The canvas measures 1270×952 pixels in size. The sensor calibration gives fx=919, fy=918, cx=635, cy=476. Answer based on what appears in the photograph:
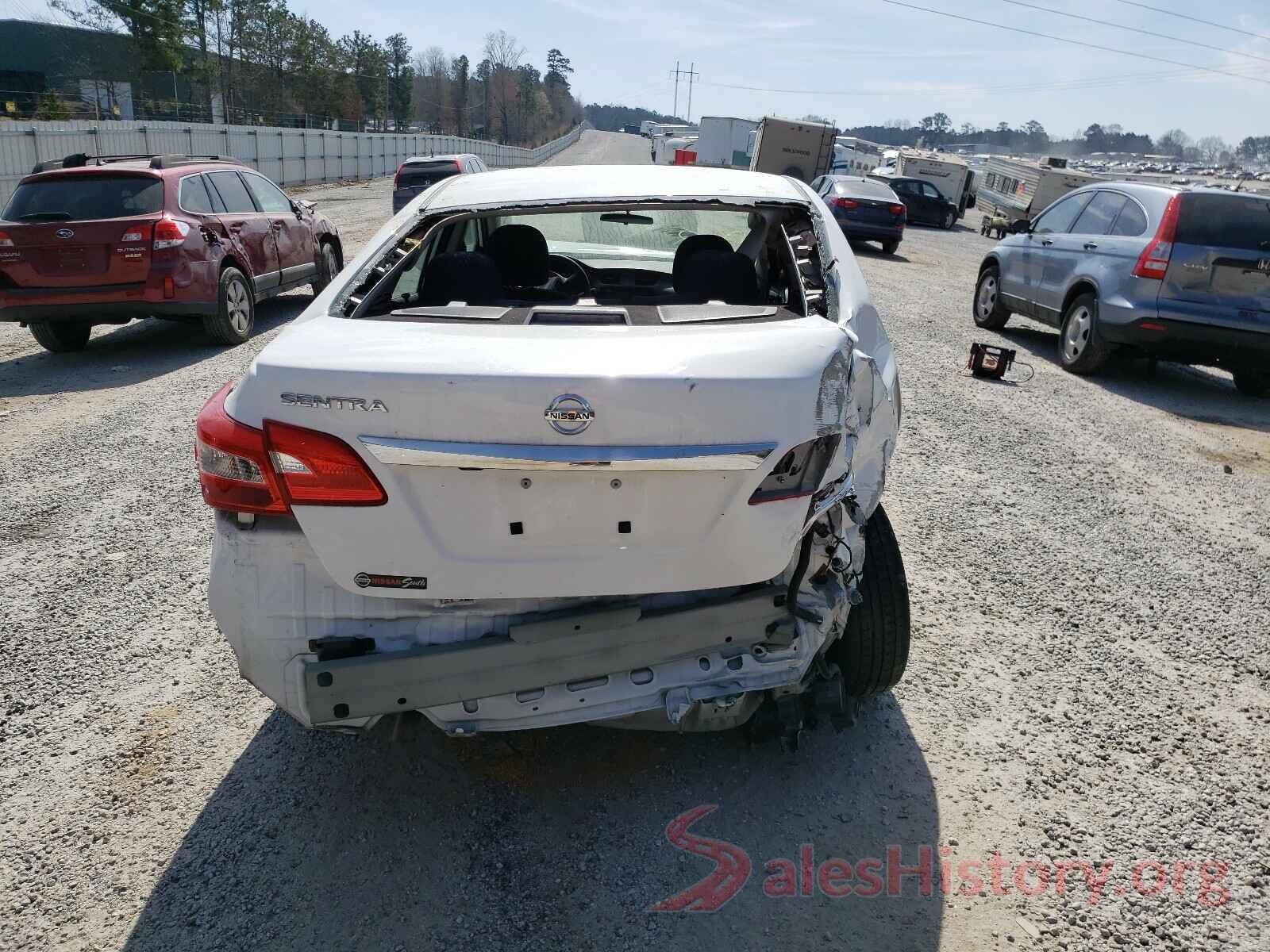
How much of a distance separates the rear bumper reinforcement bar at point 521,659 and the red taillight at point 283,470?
1.40ft

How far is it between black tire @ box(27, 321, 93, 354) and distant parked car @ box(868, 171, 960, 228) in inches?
1073

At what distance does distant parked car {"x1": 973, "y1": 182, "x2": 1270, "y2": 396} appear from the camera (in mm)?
7930

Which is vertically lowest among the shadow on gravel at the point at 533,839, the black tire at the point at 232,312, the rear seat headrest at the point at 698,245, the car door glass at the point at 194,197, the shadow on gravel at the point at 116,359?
the shadow on gravel at the point at 116,359

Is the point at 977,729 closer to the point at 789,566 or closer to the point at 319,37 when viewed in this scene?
the point at 789,566

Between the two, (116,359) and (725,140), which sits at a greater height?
(725,140)

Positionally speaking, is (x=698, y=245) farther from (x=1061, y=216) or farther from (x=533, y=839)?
(x=1061, y=216)

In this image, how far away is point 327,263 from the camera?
11.5 m

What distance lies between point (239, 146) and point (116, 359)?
24481 mm

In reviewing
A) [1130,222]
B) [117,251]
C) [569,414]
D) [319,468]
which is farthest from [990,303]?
[319,468]

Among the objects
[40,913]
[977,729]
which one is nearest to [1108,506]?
[977,729]

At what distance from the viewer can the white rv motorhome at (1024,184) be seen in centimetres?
2855

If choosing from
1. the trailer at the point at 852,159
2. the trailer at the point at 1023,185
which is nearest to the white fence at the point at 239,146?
the trailer at the point at 852,159

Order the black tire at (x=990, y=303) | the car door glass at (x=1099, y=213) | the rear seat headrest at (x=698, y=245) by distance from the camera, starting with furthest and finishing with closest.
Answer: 1. the black tire at (x=990, y=303)
2. the car door glass at (x=1099, y=213)
3. the rear seat headrest at (x=698, y=245)

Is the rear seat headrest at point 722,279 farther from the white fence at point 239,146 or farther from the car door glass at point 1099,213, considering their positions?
the white fence at point 239,146
